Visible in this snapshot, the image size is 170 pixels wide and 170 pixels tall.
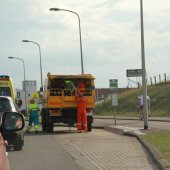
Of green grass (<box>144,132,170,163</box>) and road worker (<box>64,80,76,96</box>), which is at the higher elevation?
road worker (<box>64,80,76,96</box>)

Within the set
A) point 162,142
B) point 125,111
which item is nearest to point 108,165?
point 162,142

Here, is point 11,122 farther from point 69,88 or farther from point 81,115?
point 69,88

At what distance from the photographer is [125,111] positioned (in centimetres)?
5947

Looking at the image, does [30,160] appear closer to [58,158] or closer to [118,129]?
[58,158]

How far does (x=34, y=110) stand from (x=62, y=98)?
1.63m

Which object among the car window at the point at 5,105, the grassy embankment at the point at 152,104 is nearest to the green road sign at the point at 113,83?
the car window at the point at 5,105

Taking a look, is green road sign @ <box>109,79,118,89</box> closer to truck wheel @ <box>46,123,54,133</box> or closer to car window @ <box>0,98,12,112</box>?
truck wheel @ <box>46,123,54,133</box>

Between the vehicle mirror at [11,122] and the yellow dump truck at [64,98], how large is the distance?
18849 mm

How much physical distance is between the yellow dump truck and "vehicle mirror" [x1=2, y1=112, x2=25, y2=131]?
18849 millimetres

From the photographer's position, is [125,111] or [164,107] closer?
[164,107]

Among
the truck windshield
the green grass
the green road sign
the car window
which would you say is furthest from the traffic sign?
the car window

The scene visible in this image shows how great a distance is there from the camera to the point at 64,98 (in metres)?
24.8

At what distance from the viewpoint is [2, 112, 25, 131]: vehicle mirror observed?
5496 mm

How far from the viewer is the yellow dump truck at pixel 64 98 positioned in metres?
24.8
